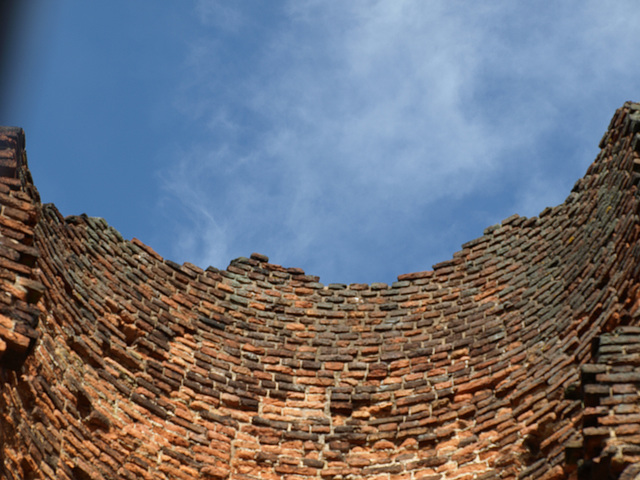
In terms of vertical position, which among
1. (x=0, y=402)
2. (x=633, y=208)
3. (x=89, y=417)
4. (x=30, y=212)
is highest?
(x=633, y=208)

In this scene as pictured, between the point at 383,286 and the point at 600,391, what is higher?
the point at 383,286

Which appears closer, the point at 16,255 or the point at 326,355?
the point at 16,255

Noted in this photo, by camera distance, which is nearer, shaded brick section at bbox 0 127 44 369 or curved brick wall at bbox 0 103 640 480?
shaded brick section at bbox 0 127 44 369

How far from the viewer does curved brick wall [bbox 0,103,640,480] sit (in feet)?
22.2

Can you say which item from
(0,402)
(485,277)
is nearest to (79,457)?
(0,402)

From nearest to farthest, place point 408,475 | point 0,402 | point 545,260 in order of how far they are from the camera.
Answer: point 0,402
point 408,475
point 545,260

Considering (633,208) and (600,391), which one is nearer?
(600,391)

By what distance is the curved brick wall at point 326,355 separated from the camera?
6.76 metres

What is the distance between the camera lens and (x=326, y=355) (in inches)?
375

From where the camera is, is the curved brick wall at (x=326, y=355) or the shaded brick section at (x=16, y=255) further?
the curved brick wall at (x=326, y=355)

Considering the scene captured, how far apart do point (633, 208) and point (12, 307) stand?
5251mm

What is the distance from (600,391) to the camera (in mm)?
6504

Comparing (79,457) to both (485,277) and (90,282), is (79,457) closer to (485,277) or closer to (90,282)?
(90,282)

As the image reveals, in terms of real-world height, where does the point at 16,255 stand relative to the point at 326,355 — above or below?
below
